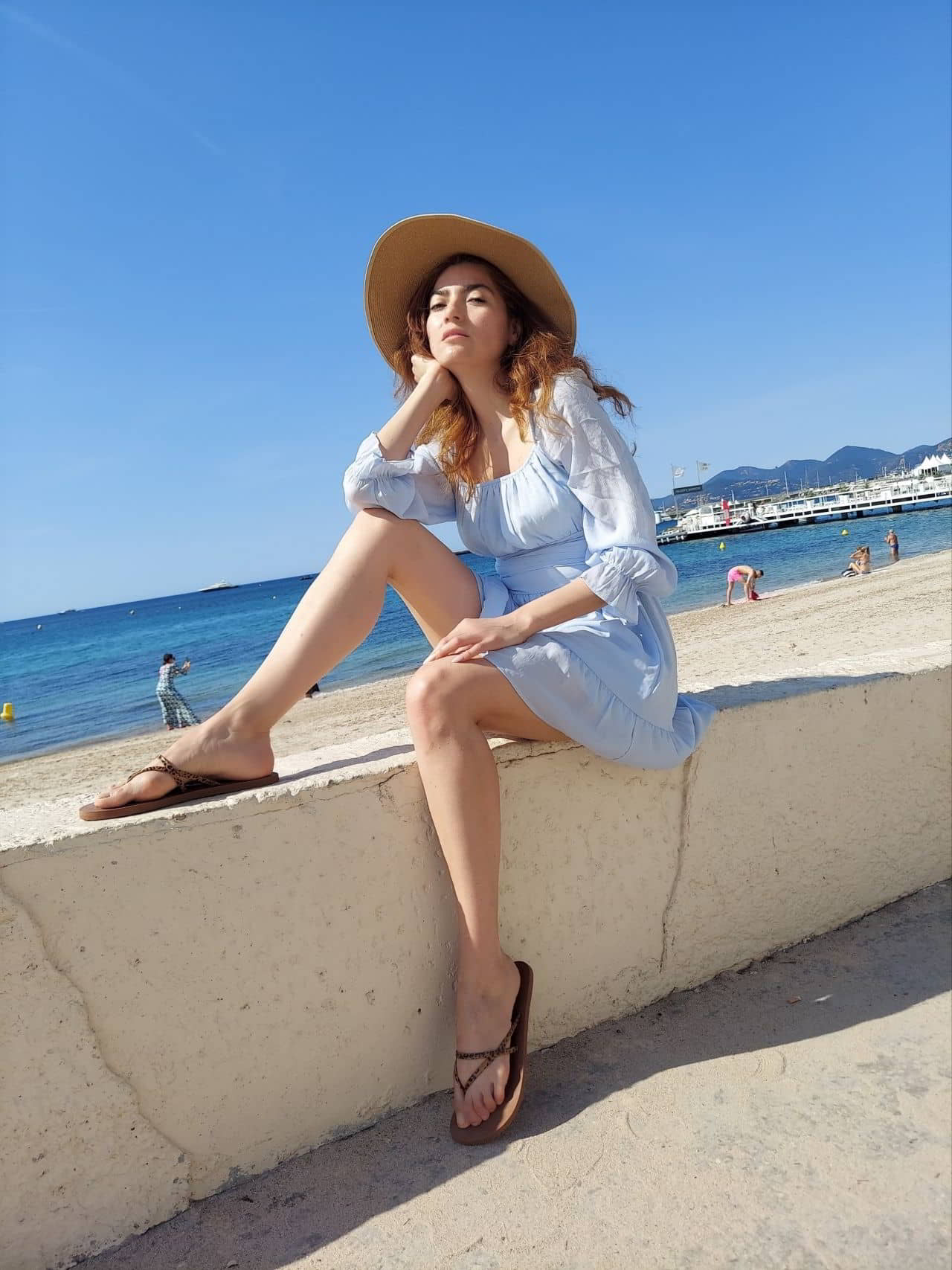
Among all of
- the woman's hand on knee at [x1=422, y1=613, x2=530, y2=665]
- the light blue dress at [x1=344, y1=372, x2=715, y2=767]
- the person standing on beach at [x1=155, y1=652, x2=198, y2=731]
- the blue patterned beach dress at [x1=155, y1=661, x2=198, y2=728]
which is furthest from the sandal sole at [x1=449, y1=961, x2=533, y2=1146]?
the blue patterned beach dress at [x1=155, y1=661, x2=198, y2=728]

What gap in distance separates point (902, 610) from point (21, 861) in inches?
490

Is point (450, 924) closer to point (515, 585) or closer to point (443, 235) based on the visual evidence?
point (515, 585)

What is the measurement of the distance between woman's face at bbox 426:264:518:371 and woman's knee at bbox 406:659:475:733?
88cm

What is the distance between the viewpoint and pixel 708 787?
1919 mm

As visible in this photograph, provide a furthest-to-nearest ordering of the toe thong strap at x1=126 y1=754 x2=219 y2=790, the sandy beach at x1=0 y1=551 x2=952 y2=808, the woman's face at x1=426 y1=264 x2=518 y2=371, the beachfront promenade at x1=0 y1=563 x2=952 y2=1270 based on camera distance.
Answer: the sandy beach at x1=0 y1=551 x2=952 y2=808 < the woman's face at x1=426 y1=264 x2=518 y2=371 < the toe thong strap at x1=126 y1=754 x2=219 y2=790 < the beachfront promenade at x1=0 y1=563 x2=952 y2=1270

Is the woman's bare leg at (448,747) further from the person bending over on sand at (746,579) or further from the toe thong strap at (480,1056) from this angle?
the person bending over on sand at (746,579)

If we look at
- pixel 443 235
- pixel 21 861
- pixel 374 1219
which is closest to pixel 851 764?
pixel 374 1219

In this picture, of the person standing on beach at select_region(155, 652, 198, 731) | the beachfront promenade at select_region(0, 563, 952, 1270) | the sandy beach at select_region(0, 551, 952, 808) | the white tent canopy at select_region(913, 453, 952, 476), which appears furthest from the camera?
the white tent canopy at select_region(913, 453, 952, 476)

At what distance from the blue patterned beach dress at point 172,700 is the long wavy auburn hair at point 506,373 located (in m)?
12.2

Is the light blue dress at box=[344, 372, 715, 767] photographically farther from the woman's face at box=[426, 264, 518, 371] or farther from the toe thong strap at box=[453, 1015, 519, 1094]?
the toe thong strap at box=[453, 1015, 519, 1094]

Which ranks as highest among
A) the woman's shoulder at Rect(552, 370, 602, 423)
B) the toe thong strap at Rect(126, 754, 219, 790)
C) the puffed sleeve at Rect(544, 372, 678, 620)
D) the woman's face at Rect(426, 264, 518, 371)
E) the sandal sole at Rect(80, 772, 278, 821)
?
the woman's face at Rect(426, 264, 518, 371)

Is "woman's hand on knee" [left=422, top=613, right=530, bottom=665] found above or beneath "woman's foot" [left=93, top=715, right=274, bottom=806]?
above

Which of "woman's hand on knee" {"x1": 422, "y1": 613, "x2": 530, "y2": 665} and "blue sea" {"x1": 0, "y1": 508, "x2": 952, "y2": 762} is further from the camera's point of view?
"blue sea" {"x1": 0, "y1": 508, "x2": 952, "y2": 762}

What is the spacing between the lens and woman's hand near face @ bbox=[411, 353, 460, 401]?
2076 millimetres
